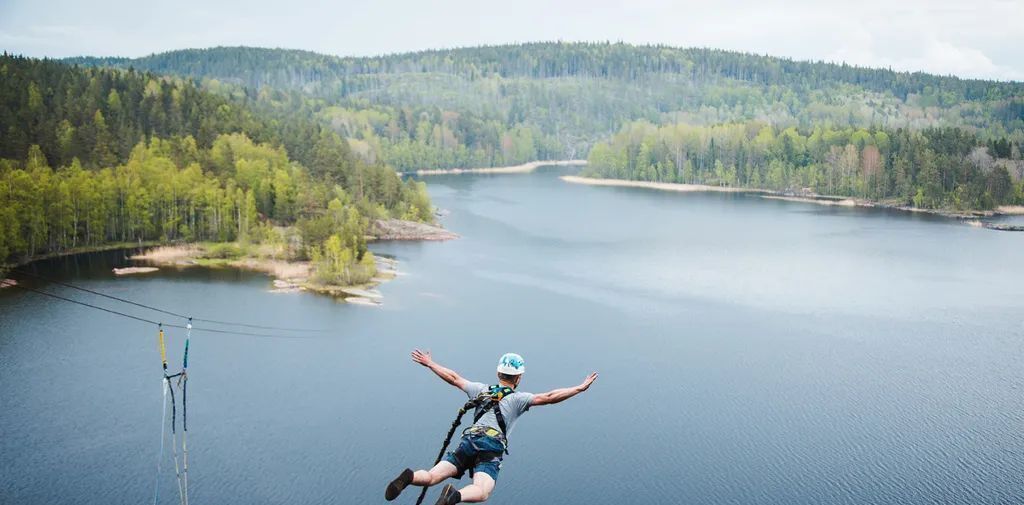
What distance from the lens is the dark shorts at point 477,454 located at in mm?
6844

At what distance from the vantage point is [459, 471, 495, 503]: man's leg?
636cm

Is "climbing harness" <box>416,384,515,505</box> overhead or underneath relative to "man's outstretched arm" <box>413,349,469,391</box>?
underneath

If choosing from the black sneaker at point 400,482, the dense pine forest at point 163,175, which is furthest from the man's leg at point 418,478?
the dense pine forest at point 163,175

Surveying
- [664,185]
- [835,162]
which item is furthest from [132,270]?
[835,162]

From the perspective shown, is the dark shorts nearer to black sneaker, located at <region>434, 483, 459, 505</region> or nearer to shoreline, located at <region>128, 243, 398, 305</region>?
black sneaker, located at <region>434, 483, 459, 505</region>

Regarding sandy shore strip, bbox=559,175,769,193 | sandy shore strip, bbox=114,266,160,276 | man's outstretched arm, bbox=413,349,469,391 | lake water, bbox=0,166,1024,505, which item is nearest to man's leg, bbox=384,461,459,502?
man's outstretched arm, bbox=413,349,469,391

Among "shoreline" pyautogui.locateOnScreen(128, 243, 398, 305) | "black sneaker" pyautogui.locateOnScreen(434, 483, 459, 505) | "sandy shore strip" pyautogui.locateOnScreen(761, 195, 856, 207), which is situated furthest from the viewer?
"sandy shore strip" pyautogui.locateOnScreen(761, 195, 856, 207)

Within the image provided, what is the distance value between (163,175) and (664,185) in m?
77.1

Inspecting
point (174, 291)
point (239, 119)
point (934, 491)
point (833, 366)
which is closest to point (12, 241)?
point (174, 291)

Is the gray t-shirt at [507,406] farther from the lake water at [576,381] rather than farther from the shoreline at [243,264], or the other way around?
the shoreline at [243,264]

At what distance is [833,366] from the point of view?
1449 inches

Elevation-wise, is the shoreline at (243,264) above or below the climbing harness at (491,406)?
below

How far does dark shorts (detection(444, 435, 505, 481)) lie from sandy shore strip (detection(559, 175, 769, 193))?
114 meters

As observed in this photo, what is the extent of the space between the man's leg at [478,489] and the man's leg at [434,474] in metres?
0.19
